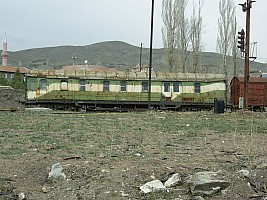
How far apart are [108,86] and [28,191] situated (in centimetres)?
2478

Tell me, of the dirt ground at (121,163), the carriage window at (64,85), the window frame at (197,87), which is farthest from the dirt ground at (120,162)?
the window frame at (197,87)

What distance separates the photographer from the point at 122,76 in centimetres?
3089

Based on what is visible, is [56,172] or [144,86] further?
[144,86]

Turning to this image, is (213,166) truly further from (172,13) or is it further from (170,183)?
(172,13)

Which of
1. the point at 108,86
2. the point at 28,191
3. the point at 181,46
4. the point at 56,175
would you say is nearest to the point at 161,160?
the point at 56,175

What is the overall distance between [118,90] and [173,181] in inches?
977

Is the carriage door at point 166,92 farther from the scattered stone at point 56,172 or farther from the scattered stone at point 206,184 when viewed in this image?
the scattered stone at point 206,184

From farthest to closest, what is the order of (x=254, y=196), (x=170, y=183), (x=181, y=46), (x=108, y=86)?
(x=181, y=46) → (x=108, y=86) → (x=170, y=183) → (x=254, y=196)

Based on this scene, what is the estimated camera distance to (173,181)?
610 centimetres

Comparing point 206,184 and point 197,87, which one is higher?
point 197,87

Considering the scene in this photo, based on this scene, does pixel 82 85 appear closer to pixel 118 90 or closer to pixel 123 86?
pixel 118 90

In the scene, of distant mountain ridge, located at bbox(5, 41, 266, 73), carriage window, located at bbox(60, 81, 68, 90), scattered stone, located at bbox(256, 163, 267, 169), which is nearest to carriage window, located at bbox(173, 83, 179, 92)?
carriage window, located at bbox(60, 81, 68, 90)

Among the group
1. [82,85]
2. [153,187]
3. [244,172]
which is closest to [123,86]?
[82,85]

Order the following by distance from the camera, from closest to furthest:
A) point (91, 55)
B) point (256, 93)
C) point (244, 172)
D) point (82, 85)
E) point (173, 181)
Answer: point (173, 181) < point (244, 172) < point (82, 85) < point (256, 93) < point (91, 55)
